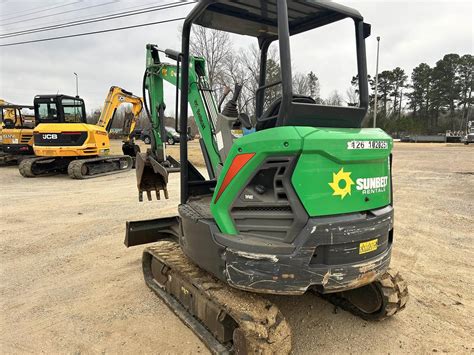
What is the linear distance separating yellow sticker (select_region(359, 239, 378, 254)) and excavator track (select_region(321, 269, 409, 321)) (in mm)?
693

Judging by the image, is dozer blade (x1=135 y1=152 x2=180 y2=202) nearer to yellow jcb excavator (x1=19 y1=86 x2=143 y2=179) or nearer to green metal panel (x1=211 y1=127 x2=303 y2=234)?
green metal panel (x1=211 y1=127 x2=303 y2=234)

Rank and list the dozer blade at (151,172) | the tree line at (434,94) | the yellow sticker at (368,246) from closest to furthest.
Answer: the yellow sticker at (368,246), the dozer blade at (151,172), the tree line at (434,94)

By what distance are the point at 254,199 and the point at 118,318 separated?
1.87m

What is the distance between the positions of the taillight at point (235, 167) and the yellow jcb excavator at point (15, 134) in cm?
1499

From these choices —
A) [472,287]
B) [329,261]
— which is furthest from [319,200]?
[472,287]

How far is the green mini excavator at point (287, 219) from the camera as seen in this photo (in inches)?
92.0

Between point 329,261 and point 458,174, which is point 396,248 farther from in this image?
point 458,174

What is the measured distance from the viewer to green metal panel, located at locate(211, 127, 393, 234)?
2322 mm

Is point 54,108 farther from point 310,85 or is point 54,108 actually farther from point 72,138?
point 310,85

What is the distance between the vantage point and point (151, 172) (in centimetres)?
467

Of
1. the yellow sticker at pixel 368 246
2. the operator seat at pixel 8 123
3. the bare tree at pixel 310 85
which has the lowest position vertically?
the yellow sticker at pixel 368 246

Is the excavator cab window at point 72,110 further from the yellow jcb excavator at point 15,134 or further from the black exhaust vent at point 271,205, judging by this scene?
the black exhaust vent at point 271,205

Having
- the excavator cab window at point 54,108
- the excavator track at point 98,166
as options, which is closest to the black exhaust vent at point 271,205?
the excavator track at point 98,166

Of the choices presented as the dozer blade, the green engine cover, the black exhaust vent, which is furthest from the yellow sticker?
the dozer blade
